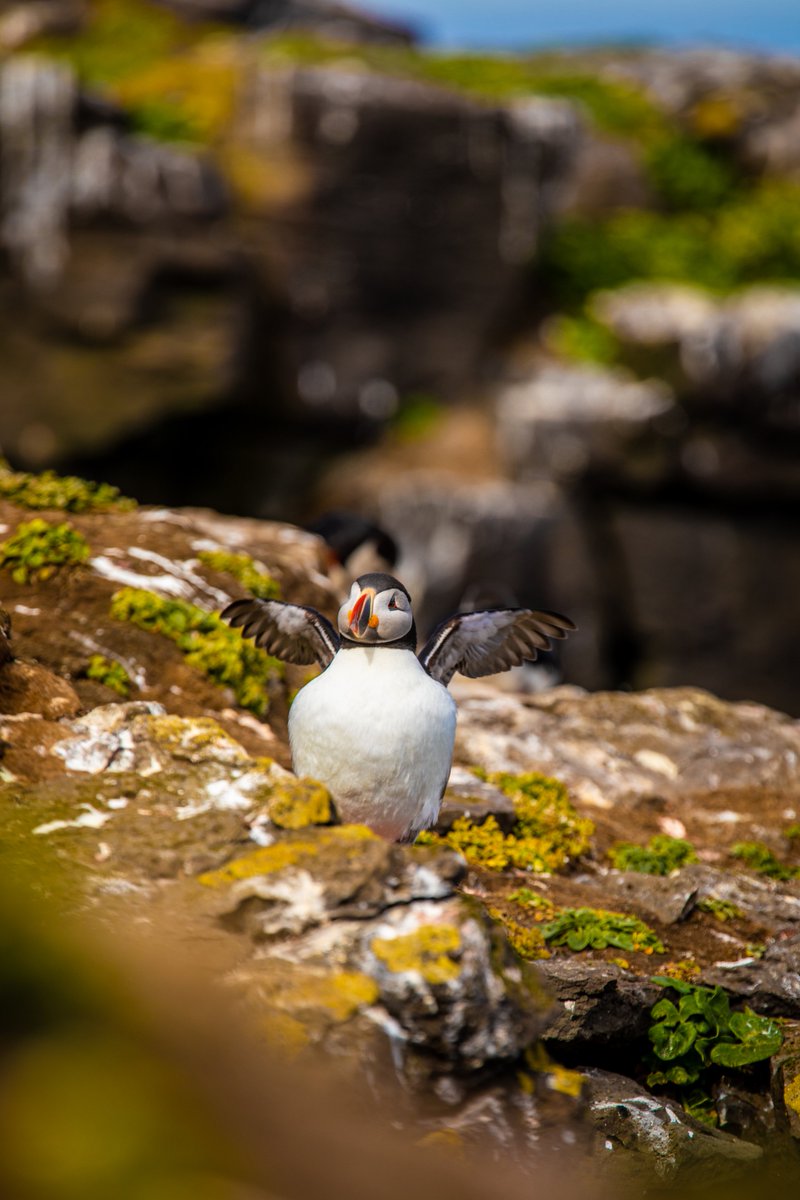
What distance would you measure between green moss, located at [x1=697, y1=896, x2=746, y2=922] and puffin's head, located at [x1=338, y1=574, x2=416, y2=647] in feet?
8.86

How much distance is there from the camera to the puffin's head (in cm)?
541

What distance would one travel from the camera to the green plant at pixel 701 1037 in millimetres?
5586

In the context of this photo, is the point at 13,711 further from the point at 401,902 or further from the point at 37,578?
the point at 401,902

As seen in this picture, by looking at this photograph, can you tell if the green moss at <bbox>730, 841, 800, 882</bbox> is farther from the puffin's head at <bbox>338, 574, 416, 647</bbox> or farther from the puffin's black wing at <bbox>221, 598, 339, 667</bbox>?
the puffin's head at <bbox>338, 574, 416, 647</bbox>

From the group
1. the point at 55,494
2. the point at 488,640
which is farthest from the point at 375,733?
the point at 55,494

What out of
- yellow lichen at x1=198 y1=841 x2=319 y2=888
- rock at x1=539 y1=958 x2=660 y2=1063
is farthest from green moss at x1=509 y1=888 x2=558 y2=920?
yellow lichen at x1=198 y1=841 x2=319 y2=888

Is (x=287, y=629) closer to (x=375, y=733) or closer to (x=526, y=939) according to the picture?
(x=375, y=733)

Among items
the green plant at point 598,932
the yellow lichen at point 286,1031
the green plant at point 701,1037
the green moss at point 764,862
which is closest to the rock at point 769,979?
the green plant at point 701,1037

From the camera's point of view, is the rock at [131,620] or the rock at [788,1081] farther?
the rock at [131,620]

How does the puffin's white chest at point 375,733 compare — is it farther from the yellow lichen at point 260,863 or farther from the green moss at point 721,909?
the green moss at point 721,909

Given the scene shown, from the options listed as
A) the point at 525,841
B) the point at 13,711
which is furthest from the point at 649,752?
the point at 13,711

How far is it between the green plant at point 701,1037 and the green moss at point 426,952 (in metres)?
2.16

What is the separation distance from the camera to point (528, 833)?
753 centimetres

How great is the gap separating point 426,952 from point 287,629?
2.71 meters
